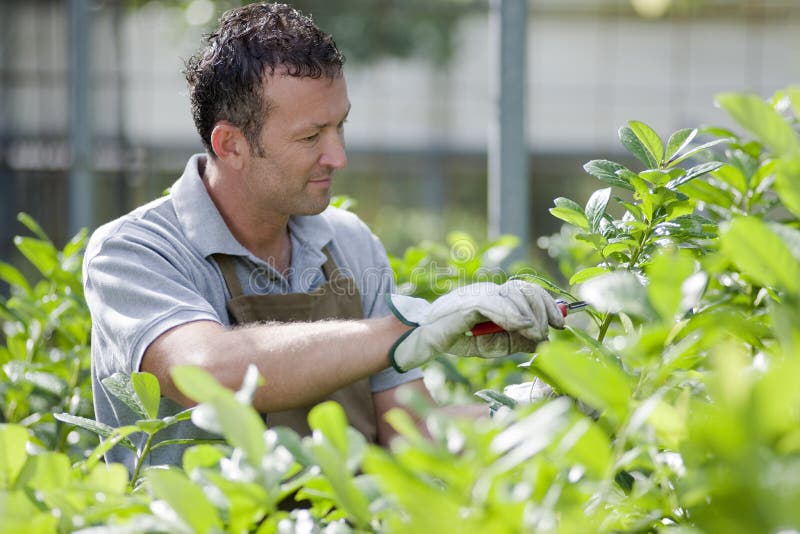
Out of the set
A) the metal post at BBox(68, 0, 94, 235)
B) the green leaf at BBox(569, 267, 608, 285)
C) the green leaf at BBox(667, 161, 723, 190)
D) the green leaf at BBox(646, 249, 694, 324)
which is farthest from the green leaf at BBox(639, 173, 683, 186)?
the metal post at BBox(68, 0, 94, 235)

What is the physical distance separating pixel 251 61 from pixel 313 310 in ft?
1.77

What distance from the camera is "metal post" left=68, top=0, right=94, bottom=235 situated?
2898 mm

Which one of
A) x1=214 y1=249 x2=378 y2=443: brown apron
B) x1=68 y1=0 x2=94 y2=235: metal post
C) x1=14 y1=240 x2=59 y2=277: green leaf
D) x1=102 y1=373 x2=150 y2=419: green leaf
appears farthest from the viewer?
x1=68 y1=0 x2=94 y2=235: metal post

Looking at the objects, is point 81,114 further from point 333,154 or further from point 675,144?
point 675,144

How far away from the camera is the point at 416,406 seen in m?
0.62

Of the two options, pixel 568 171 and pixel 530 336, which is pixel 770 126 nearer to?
pixel 530 336

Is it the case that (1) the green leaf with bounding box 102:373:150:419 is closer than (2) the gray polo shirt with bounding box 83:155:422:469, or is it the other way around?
(1) the green leaf with bounding box 102:373:150:419

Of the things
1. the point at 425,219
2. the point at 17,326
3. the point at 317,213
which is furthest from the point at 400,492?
the point at 425,219

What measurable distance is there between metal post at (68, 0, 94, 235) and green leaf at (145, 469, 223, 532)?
8.06 ft

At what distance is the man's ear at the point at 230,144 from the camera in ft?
6.44

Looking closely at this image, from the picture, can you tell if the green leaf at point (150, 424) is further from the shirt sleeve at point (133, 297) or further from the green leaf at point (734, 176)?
the green leaf at point (734, 176)

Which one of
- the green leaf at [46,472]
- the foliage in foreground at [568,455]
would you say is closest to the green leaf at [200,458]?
the foliage in foreground at [568,455]

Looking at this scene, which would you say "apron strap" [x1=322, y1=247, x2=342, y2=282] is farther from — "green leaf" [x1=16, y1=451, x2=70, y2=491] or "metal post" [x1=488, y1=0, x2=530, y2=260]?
"green leaf" [x1=16, y1=451, x2=70, y2=491]

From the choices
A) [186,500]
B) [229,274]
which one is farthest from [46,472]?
[229,274]
